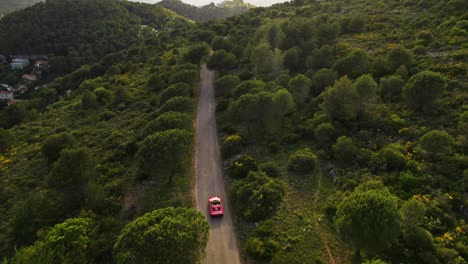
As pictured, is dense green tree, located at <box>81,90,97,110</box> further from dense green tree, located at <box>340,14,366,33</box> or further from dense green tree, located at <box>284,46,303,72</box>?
dense green tree, located at <box>340,14,366,33</box>

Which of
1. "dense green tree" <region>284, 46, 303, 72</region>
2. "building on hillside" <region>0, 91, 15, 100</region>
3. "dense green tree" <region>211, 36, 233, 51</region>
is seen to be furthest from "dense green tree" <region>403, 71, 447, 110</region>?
"building on hillside" <region>0, 91, 15, 100</region>

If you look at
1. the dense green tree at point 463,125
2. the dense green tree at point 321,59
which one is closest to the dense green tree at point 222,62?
the dense green tree at point 321,59

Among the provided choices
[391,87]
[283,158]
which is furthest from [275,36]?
[283,158]

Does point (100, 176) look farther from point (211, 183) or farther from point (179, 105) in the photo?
point (179, 105)

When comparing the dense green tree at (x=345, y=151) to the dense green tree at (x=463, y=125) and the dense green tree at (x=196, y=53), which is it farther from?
the dense green tree at (x=196, y=53)

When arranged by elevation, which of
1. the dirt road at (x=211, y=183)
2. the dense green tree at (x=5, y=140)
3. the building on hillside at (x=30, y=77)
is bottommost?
the building on hillside at (x=30, y=77)

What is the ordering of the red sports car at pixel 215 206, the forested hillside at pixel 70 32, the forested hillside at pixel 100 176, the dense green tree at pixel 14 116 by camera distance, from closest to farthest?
the forested hillside at pixel 100 176 → the red sports car at pixel 215 206 → the dense green tree at pixel 14 116 → the forested hillside at pixel 70 32
